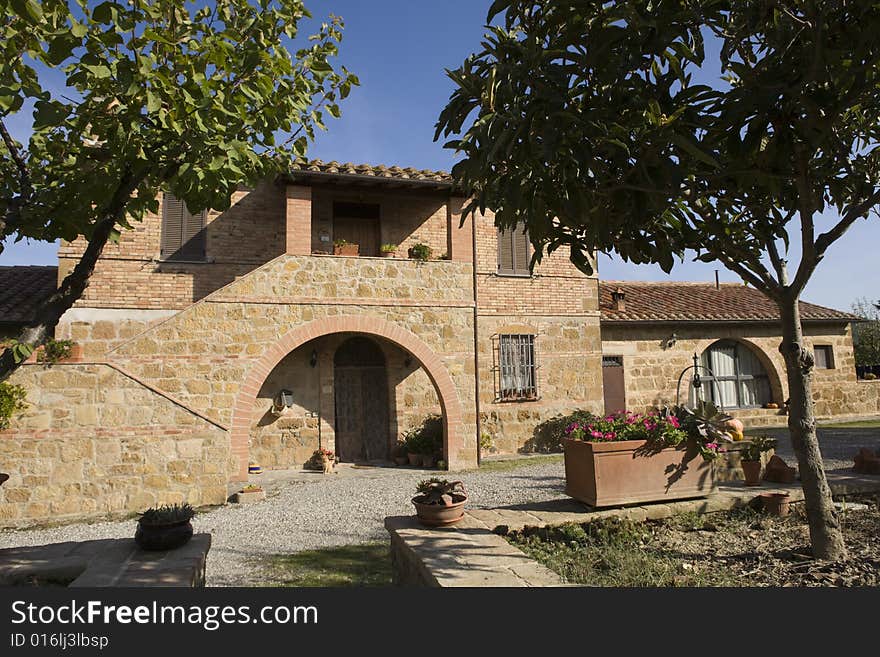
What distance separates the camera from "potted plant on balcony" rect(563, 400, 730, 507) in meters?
4.73

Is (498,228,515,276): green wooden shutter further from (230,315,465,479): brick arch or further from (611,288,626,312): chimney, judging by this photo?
(611,288,626,312): chimney

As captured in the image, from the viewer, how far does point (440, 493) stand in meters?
4.43

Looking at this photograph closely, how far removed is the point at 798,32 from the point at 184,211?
→ 35.5 ft

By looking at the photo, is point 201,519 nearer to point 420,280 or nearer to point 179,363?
point 179,363

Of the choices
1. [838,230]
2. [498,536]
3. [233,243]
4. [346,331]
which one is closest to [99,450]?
[346,331]

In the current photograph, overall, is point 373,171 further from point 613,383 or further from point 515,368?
point 613,383

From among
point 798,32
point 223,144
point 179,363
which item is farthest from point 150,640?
point 179,363

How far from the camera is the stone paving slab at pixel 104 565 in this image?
3.40 metres

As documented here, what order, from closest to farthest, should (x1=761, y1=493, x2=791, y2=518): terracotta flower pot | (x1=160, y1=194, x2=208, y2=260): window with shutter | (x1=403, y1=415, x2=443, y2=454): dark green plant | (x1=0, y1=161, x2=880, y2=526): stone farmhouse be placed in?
1. (x1=761, y1=493, x2=791, y2=518): terracotta flower pot
2. (x1=0, y1=161, x2=880, y2=526): stone farmhouse
3. (x1=160, y1=194, x2=208, y2=260): window with shutter
4. (x1=403, y1=415, x2=443, y2=454): dark green plant

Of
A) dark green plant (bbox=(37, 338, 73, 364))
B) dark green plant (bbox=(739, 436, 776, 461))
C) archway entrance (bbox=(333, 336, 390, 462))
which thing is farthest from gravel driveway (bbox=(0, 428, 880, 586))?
dark green plant (bbox=(739, 436, 776, 461))

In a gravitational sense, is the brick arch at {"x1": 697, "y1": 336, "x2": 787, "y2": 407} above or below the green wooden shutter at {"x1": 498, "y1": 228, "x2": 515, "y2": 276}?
below

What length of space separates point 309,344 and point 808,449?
9315 millimetres

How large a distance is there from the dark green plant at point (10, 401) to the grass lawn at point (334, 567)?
423 centimetres

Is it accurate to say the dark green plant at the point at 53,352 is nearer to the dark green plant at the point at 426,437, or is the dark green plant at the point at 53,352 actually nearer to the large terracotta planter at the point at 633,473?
the dark green plant at the point at 426,437
